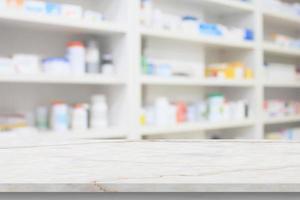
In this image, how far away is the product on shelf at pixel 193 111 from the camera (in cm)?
211

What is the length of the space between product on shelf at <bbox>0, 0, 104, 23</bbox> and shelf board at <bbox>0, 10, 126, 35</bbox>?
2 centimetres

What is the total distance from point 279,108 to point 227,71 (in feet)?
2.44

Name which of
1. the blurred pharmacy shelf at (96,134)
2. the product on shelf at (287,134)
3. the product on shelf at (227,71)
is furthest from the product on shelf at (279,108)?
the blurred pharmacy shelf at (96,134)

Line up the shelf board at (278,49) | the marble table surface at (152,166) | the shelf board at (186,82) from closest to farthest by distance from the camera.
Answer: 1. the marble table surface at (152,166)
2. the shelf board at (186,82)
3. the shelf board at (278,49)

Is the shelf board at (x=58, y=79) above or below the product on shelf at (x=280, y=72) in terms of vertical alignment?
below

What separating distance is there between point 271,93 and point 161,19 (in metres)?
1.67

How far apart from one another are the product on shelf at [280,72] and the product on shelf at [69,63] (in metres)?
1.45

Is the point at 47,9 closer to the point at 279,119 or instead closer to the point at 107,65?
the point at 107,65

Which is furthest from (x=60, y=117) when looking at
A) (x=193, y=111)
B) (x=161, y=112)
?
(x=193, y=111)

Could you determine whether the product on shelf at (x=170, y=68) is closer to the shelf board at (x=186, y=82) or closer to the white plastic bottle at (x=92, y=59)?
the shelf board at (x=186, y=82)

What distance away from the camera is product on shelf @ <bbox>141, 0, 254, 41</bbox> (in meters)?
2.04

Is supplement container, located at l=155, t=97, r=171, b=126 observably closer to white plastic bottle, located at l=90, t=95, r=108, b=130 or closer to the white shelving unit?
the white shelving unit

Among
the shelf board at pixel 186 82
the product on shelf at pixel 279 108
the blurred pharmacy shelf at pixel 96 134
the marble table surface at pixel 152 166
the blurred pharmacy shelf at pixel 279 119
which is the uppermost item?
the shelf board at pixel 186 82

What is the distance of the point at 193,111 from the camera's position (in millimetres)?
2387
